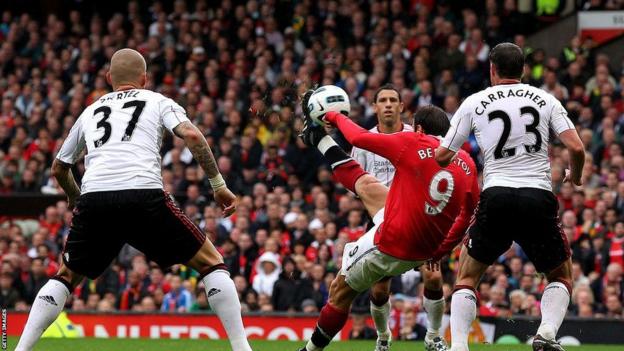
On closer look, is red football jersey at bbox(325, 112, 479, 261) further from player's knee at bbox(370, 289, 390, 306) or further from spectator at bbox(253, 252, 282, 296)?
spectator at bbox(253, 252, 282, 296)

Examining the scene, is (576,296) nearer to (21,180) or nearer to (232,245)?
(232,245)

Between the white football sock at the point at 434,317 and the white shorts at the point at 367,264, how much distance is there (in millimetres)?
1576

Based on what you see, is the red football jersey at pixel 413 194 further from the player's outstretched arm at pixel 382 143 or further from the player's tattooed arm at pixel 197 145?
the player's tattooed arm at pixel 197 145

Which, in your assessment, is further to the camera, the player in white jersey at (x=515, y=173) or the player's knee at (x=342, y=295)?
the player's knee at (x=342, y=295)

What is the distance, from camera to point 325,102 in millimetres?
10758

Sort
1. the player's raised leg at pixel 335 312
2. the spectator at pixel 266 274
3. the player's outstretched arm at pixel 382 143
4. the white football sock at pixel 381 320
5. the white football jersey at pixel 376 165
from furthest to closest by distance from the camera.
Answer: the spectator at pixel 266 274, the white football jersey at pixel 376 165, the white football sock at pixel 381 320, the player's raised leg at pixel 335 312, the player's outstretched arm at pixel 382 143

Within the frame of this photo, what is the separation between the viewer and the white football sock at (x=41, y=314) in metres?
9.47

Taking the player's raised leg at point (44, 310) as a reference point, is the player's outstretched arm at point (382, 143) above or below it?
above

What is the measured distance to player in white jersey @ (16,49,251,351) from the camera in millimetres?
9344

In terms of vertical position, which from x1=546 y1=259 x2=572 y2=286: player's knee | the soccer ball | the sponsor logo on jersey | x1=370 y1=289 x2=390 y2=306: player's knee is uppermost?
the soccer ball

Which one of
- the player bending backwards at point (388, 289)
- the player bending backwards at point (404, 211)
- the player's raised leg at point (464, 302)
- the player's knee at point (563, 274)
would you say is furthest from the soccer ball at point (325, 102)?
the player's knee at point (563, 274)

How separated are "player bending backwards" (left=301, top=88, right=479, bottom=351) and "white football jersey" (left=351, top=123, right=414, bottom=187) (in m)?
1.82

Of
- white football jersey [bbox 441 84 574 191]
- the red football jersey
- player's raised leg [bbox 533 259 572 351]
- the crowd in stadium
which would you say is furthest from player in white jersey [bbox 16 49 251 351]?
the crowd in stadium

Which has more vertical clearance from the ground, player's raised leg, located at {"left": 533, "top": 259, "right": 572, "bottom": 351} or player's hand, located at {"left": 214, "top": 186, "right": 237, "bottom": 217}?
player's hand, located at {"left": 214, "top": 186, "right": 237, "bottom": 217}
